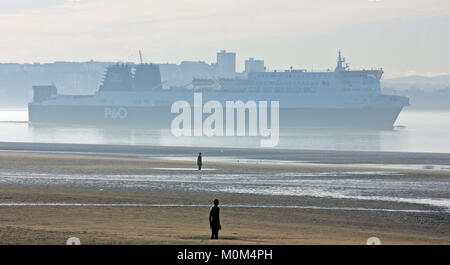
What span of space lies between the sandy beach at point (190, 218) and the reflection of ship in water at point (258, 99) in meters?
93.9

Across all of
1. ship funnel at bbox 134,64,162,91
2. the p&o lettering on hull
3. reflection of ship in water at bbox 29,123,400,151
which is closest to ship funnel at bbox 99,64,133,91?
Answer: ship funnel at bbox 134,64,162,91

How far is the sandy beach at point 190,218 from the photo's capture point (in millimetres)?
17562

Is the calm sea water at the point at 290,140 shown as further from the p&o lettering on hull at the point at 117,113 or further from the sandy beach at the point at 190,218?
the sandy beach at the point at 190,218

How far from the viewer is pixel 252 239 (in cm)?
1759

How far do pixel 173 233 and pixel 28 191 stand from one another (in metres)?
10.8

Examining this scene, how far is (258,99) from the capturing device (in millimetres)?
128000

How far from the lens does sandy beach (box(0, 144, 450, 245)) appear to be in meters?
17.6

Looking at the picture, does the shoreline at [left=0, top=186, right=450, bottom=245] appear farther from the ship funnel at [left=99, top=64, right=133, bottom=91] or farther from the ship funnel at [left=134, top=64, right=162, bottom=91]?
the ship funnel at [left=134, top=64, right=162, bottom=91]

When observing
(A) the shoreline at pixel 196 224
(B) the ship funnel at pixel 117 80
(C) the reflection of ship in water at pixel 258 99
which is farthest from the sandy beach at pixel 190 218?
(B) the ship funnel at pixel 117 80

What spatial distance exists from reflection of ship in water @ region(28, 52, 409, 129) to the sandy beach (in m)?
A: 93.9

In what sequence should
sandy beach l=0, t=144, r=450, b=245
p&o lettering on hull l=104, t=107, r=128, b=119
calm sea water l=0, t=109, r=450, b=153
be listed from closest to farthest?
1. sandy beach l=0, t=144, r=450, b=245
2. calm sea water l=0, t=109, r=450, b=153
3. p&o lettering on hull l=104, t=107, r=128, b=119

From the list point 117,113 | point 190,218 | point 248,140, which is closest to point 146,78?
A: point 117,113
